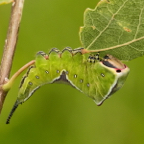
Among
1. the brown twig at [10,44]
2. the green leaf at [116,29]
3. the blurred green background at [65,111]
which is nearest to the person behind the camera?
the green leaf at [116,29]

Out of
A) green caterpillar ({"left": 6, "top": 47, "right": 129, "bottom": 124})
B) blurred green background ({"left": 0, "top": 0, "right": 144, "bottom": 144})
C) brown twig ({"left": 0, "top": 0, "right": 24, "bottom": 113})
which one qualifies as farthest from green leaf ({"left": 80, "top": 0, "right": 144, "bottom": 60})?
blurred green background ({"left": 0, "top": 0, "right": 144, "bottom": 144})

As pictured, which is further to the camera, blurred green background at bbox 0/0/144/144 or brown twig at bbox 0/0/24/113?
blurred green background at bbox 0/0/144/144

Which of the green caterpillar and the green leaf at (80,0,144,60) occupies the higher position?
the green leaf at (80,0,144,60)

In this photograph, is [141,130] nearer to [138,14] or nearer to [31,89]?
[31,89]

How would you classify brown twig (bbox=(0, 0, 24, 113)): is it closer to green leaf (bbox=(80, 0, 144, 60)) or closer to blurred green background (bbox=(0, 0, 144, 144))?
green leaf (bbox=(80, 0, 144, 60))

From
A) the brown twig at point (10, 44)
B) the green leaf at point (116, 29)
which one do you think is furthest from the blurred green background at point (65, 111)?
the green leaf at point (116, 29)

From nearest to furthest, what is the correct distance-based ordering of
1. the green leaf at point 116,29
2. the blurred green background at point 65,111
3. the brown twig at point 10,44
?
the green leaf at point 116,29, the brown twig at point 10,44, the blurred green background at point 65,111

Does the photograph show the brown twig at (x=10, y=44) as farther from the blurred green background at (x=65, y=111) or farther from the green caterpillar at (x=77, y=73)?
the blurred green background at (x=65, y=111)
